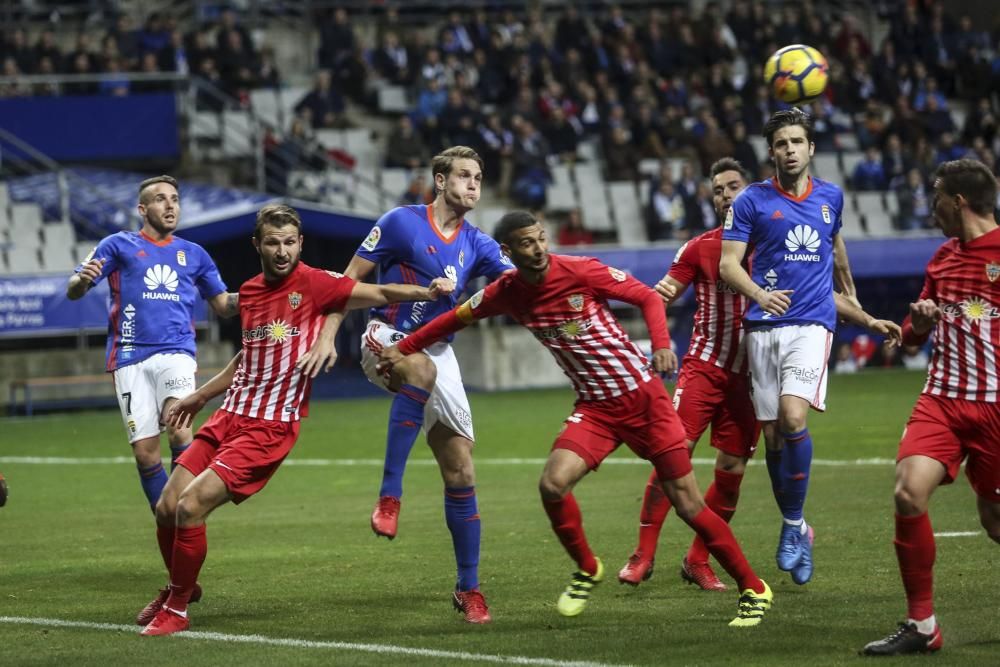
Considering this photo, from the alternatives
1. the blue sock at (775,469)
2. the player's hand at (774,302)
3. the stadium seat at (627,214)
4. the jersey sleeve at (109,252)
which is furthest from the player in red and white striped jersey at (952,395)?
the stadium seat at (627,214)

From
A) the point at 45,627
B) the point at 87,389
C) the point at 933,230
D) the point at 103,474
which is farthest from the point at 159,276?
the point at 933,230

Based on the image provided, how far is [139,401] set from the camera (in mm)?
10227

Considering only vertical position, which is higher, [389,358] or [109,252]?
[109,252]

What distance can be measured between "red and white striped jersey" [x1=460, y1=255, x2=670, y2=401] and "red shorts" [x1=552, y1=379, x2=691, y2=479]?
7 centimetres

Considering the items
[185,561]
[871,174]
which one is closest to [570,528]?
[185,561]

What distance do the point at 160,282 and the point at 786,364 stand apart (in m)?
4.06

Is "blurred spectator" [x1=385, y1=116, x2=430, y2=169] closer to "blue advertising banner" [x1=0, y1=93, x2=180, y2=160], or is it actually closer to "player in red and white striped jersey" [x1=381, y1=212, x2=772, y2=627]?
"blue advertising banner" [x1=0, y1=93, x2=180, y2=160]

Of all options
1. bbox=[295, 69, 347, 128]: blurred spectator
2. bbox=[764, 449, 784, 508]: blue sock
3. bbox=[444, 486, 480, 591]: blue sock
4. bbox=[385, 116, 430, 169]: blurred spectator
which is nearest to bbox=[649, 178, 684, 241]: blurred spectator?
bbox=[385, 116, 430, 169]: blurred spectator

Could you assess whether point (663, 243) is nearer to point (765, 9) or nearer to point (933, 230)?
point (933, 230)

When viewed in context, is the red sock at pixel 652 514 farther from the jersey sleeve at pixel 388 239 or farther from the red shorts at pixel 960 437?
the red shorts at pixel 960 437

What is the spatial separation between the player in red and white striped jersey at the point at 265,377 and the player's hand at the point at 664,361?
4.30ft

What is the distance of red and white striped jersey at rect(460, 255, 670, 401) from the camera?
7.96 metres

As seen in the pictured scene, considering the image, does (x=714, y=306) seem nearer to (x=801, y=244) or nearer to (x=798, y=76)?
(x=801, y=244)

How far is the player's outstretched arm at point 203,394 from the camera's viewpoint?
8391 mm
